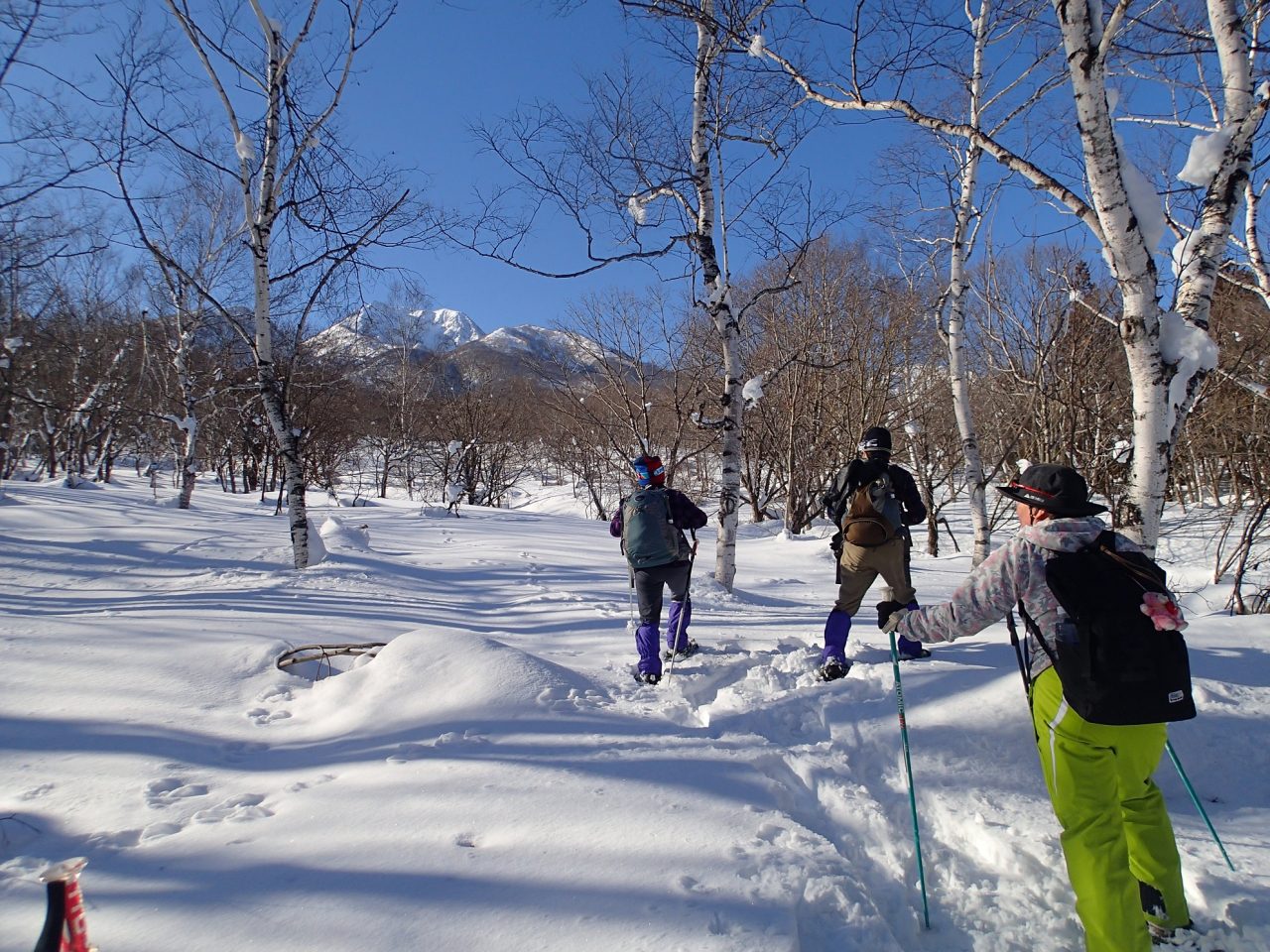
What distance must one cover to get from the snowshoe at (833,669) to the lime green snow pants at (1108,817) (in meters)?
1.97

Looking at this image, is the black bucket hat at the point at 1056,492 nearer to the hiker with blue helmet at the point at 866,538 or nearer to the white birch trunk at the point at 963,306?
the hiker with blue helmet at the point at 866,538

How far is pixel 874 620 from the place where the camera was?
19.6 ft

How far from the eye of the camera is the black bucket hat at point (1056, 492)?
2.30m

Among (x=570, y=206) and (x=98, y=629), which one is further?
(x=570, y=206)

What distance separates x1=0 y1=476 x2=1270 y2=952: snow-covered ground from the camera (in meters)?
1.99

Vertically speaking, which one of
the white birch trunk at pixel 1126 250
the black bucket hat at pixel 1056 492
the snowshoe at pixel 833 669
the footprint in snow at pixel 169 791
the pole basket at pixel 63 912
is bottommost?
the footprint in snow at pixel 169 791

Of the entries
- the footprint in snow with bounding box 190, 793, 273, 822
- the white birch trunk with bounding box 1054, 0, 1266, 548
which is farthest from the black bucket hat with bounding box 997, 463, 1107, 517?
the footprint in snow with bounding box 190, 793, 273, 822

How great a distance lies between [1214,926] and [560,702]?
293cm

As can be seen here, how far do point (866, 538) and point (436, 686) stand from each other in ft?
10.1

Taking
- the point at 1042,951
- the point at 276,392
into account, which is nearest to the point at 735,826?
the point at 1042,951

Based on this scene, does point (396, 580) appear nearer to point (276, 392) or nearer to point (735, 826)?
point (276, 392)

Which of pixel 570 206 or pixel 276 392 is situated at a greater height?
pixel 570 206

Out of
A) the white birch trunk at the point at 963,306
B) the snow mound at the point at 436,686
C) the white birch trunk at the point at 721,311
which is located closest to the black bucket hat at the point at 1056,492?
the snow mound at the point at 436,686

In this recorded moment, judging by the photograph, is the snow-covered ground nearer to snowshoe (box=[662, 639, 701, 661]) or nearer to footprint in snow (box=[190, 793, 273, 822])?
footprint in snow (box=[190, 793, 273, 822])
